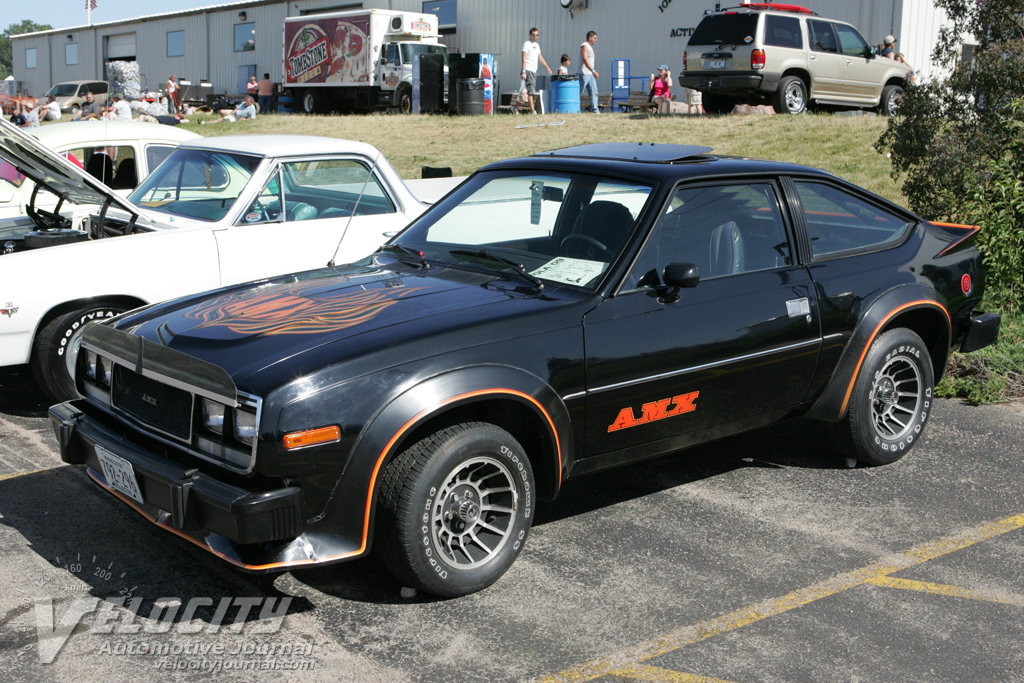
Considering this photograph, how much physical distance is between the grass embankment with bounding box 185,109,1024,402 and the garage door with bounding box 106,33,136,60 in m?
30.0

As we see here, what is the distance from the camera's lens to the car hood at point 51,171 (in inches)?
241

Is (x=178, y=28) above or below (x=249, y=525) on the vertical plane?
above

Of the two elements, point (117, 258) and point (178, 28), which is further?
point (178, 28)

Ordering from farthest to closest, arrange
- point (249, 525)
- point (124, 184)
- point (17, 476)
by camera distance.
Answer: point (124, 184) < point (17, 476) < point (249, 525)

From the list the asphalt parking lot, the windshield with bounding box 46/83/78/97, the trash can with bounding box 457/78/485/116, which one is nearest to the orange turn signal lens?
the asphalt parking lot

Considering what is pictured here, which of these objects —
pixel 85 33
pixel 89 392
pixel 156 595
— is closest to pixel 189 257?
pixel 89 392

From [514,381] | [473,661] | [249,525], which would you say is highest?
[514,381]

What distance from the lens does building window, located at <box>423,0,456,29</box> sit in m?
36.6

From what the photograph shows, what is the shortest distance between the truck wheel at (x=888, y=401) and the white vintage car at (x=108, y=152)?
6.59 metres

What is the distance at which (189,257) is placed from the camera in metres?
6.17

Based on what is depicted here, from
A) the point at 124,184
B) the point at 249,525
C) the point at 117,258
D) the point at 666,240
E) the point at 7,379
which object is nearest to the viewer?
the point at 249,525

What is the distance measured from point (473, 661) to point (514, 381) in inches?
40.5

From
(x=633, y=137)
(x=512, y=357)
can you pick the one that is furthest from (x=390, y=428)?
(x=633, y=137)

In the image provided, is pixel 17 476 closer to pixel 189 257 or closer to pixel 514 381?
pixel 189 257
